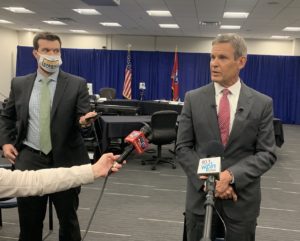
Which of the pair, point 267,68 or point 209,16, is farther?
point 267,68

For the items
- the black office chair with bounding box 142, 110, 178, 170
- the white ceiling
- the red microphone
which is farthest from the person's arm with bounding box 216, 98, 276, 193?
the white ceiling

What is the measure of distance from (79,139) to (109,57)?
41.7ft

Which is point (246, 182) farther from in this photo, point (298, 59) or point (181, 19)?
point (298, 59)

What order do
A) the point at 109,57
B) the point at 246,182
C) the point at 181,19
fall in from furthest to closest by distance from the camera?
the point at 109,57 → the point at 181,19 → the point at 246,182

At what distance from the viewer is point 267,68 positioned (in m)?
13.7

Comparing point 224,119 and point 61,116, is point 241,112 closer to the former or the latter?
point 224,119

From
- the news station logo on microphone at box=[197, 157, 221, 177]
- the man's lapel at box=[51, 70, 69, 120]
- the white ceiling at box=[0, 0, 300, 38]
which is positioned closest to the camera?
the news station logo on microphone at box=[197, 157, 221, 177]

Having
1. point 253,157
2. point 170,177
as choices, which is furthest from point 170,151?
point 253,157

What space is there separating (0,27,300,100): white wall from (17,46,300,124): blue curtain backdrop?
1.41 ft

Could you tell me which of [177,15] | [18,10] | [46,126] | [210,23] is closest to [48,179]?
[46,126]

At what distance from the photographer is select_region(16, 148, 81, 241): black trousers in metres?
2.17

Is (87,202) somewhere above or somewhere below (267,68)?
below

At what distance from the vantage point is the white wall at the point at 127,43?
1412 cm

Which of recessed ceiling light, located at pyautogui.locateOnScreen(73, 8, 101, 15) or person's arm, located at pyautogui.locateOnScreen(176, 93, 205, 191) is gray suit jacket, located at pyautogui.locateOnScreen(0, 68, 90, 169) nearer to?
person's arm, located at pyautogui.locateOnScreen(176, 93, 205, 191)
